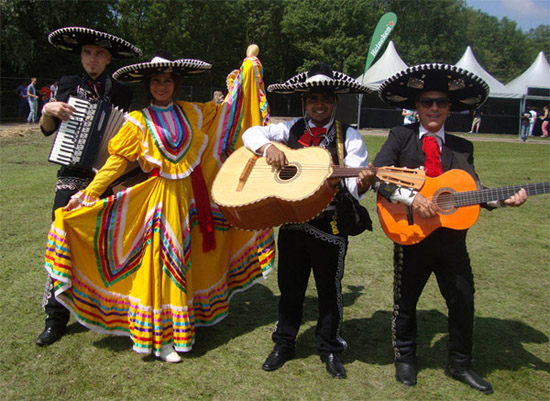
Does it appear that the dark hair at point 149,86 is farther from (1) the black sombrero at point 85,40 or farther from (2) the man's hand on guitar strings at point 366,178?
(2) the man's hand on guitar strings at point 366,178

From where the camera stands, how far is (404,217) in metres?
3.21

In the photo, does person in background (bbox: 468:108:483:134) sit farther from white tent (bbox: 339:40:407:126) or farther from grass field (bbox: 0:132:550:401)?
grass field (bbox: 0:132:550:401)

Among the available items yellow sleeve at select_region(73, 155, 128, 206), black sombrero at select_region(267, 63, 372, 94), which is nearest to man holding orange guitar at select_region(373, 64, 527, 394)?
black sombrero at select_region(267, 63, 372, 94)

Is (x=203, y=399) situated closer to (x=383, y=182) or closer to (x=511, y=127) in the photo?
(x=383, y=182)

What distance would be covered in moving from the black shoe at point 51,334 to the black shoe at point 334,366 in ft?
6.76

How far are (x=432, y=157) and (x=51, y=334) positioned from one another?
10.1ft

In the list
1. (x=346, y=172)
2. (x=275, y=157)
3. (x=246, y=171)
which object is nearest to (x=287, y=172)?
(x=275, y=157)

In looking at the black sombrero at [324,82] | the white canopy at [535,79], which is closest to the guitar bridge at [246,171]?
the black sombrero at [324,82]

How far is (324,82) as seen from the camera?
129 inches

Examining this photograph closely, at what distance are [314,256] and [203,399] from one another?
117 centimetres

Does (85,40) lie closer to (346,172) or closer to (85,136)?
(85,136)

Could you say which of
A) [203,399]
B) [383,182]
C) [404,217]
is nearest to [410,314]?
[404,217]

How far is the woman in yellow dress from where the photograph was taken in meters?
3.60

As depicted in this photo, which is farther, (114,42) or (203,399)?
(114,42)
